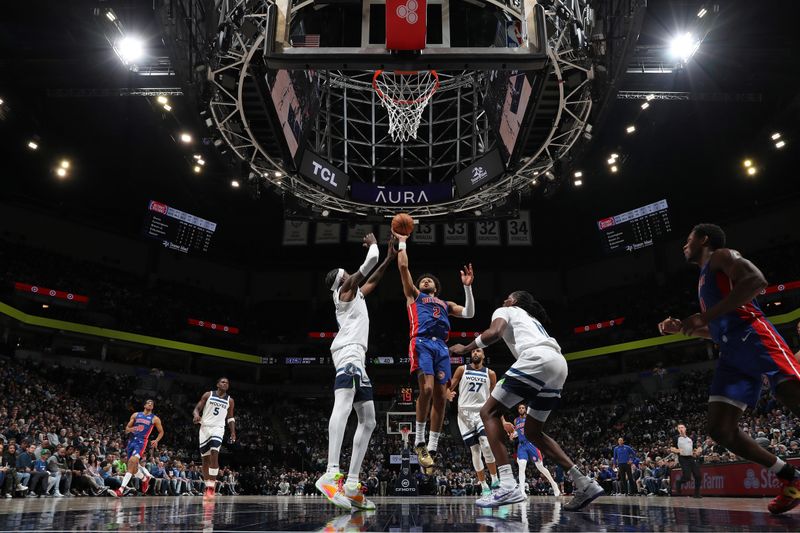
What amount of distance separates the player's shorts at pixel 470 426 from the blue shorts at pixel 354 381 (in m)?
3.42

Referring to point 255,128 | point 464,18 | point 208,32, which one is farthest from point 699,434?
point 208,32

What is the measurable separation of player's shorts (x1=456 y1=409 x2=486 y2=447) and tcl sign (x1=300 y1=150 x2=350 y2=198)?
981cm

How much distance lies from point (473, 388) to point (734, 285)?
5463 millimetres

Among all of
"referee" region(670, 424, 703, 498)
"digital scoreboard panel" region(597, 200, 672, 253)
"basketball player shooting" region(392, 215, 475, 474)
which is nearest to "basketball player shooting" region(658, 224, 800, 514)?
"basketball player shooting" region(392, 215, 475, 474)

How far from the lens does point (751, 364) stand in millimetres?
3973

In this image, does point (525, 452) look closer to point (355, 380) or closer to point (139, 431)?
point (355, 380)

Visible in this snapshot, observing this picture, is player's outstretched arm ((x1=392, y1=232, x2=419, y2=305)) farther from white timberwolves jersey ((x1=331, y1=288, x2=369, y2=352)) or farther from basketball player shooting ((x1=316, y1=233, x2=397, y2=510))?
white timberwolves jersey ((x1=331, y1=288, x2=369, y2=352))

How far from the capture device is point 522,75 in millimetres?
14039

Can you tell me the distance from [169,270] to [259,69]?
84.2 feet

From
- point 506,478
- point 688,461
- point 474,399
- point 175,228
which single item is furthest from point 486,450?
point 175,228

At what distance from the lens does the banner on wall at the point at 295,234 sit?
968 inches

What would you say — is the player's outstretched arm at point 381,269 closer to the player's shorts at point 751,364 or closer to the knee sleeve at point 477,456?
the player's shorts at point 751,364

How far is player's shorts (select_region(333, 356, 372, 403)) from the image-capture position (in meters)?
5.46

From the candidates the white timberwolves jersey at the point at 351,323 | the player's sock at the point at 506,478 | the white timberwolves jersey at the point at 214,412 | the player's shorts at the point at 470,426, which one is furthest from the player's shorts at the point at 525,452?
the white timberwolves jersey at the point at 351,323
